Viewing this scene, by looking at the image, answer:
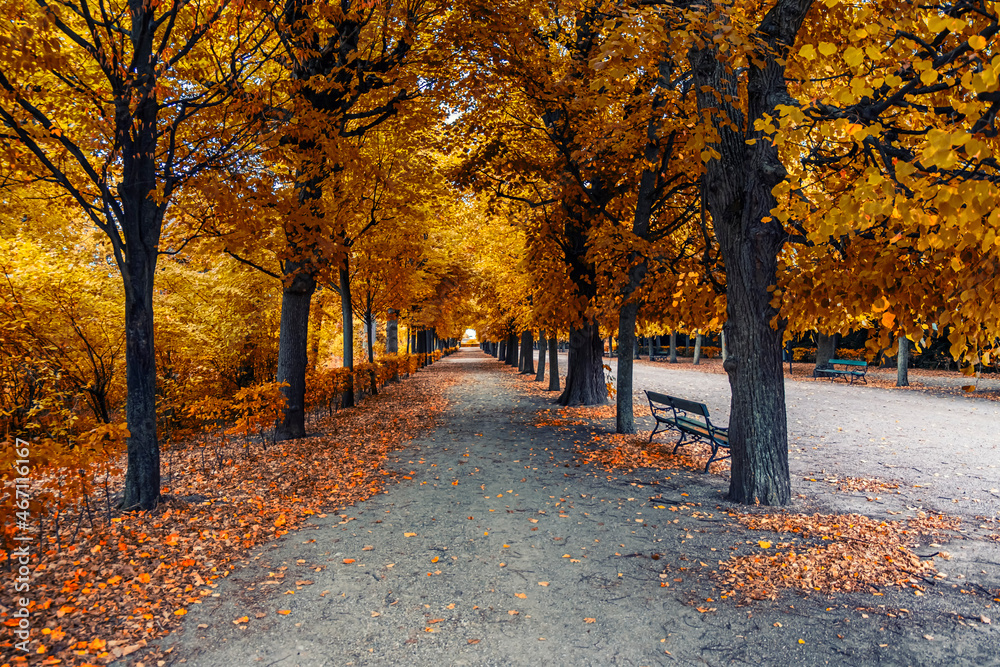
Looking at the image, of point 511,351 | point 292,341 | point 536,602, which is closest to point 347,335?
point 292,341

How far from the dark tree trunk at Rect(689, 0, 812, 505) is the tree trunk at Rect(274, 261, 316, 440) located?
271 inches

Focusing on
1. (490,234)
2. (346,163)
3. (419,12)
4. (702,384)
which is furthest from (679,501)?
(702,384)

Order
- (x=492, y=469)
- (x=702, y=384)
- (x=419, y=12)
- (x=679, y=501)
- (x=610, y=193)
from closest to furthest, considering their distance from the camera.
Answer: (x=679, y=501)
(x=492, y=469)
(x=419, y=12)
(x=610, y=193)
(x=702, y=384)

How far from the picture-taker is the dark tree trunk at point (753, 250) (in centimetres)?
531

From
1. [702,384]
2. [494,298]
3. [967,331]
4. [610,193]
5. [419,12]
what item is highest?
[419,12]

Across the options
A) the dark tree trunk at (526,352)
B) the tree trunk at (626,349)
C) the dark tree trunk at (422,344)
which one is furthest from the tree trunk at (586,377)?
the dark tree trunk at (422,344)

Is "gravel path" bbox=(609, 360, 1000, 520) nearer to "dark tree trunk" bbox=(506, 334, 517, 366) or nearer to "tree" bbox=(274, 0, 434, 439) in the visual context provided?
"tree" bbox=(274, 0, 434, 439)

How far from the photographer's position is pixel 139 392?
5188 mm

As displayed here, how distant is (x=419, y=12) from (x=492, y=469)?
8.05m

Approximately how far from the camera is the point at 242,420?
741cm

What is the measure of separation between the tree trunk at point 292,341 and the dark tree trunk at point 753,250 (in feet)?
22.6

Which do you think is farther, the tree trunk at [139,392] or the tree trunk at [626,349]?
the tree trunk at [626,349]

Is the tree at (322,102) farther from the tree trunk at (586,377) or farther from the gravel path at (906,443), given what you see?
the gravel path at (906,443)

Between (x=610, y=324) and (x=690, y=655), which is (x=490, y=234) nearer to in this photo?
(x=610, y=324)
